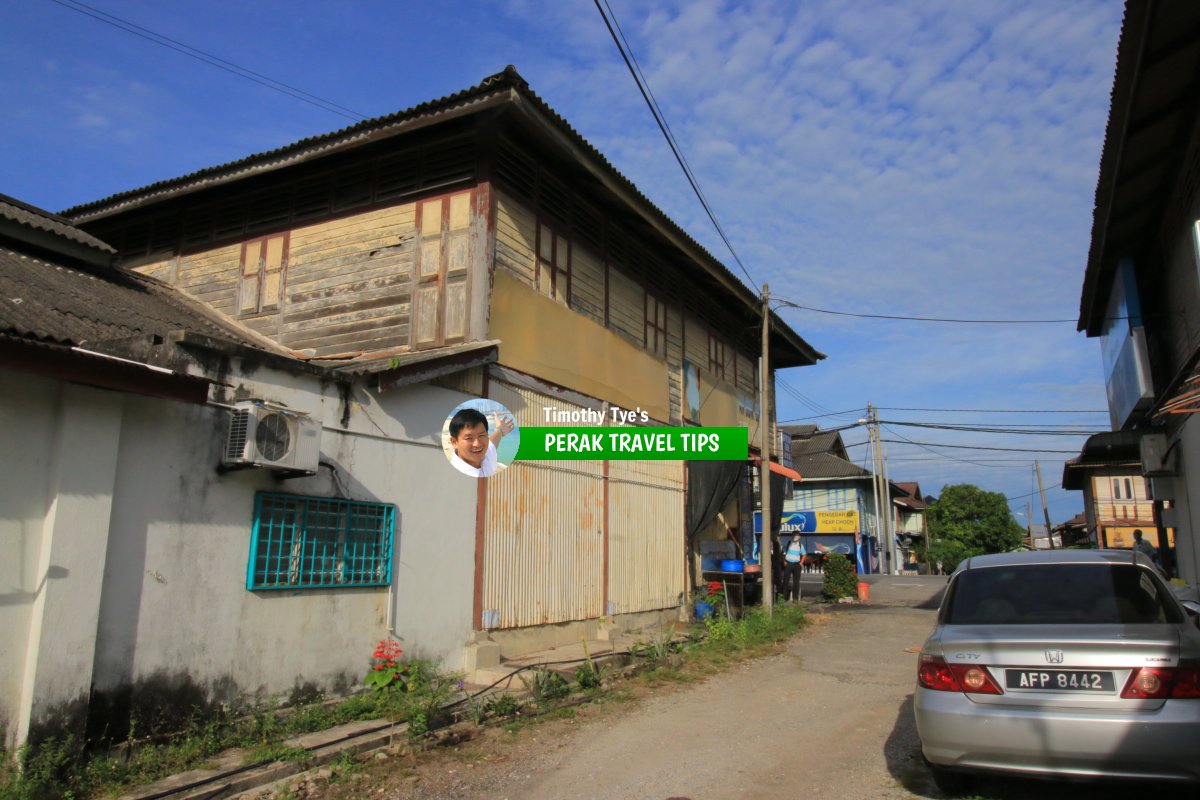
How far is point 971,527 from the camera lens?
48.4m

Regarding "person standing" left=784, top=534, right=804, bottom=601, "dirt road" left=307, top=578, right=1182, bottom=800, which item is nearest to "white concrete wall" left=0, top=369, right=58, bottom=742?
"dirt road" left=307, top=578, right=1182, bottom=800

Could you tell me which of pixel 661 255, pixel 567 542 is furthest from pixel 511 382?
pixel 661 255

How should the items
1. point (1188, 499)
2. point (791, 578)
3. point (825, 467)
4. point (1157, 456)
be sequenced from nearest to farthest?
point (1188, 499) → point (1157, 456) → point (791, 578) → point (825, 467)

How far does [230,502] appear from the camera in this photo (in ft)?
23.0

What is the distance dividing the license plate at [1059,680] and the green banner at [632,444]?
757 centimetres

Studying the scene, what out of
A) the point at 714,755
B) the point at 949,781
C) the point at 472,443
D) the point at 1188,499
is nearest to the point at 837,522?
the point at 1188,499

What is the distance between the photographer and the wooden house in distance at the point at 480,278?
10477mm

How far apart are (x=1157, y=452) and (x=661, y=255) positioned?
9508mm

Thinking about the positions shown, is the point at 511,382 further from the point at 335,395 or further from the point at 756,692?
the point at 756,692

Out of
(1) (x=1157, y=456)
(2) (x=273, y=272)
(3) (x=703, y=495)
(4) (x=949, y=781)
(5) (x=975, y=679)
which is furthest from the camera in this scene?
(3) (x=703, y=495)

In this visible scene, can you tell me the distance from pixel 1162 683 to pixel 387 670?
6660mm

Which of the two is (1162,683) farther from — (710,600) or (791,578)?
(791,578)

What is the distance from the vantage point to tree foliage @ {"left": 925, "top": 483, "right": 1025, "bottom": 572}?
156 feet

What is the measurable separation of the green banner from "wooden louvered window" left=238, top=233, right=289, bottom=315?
451cm
